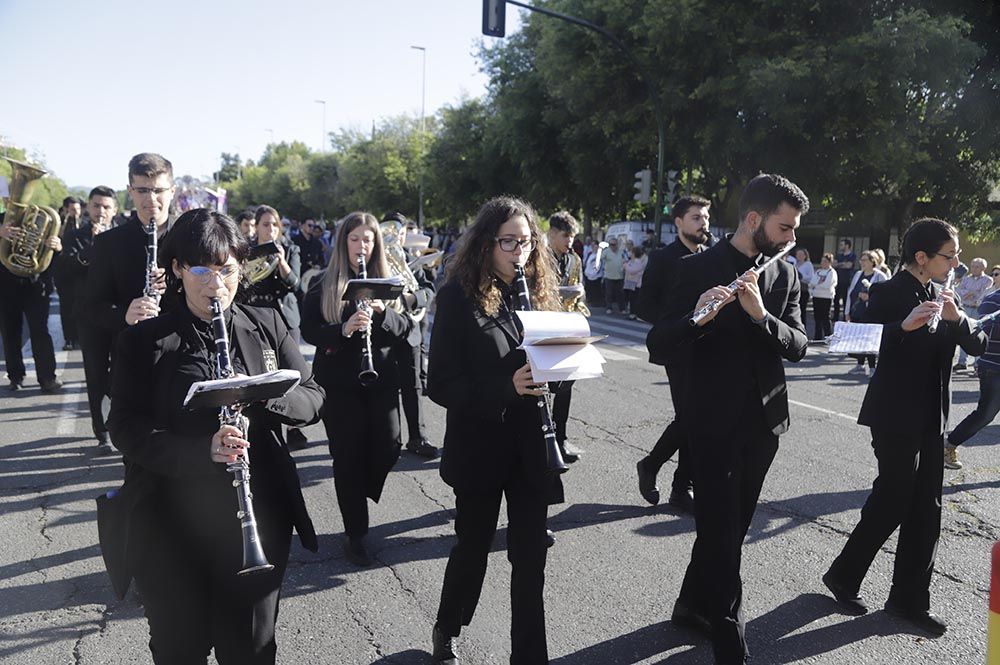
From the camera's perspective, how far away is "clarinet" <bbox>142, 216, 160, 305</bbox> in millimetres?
4434

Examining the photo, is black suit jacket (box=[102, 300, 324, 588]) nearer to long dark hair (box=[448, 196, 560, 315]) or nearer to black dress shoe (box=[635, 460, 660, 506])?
long dark hair (box=[448, 196, 560, 315])

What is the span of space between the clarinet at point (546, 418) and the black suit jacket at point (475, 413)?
0.03 m

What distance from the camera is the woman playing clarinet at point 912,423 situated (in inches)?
153

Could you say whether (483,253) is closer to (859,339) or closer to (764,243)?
(764,243)

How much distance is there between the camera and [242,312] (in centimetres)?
280

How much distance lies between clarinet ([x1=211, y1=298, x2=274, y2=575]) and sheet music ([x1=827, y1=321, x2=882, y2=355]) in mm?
3118

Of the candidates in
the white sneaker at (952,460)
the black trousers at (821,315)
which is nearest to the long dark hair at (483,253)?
the white sneaker at (952,460)

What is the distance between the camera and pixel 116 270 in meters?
4.75

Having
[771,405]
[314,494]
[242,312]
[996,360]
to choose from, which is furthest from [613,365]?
[242,312]

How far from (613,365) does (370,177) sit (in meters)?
47.2

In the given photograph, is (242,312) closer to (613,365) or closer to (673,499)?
(673,499)

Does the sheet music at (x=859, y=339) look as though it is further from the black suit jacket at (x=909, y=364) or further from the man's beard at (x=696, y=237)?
the man's beard at (x=696, y=237)

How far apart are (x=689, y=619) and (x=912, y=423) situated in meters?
1.40

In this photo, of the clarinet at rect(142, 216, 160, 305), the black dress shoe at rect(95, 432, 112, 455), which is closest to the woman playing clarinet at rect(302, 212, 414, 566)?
the clarinet at rect(142, 216, 160, 305)
